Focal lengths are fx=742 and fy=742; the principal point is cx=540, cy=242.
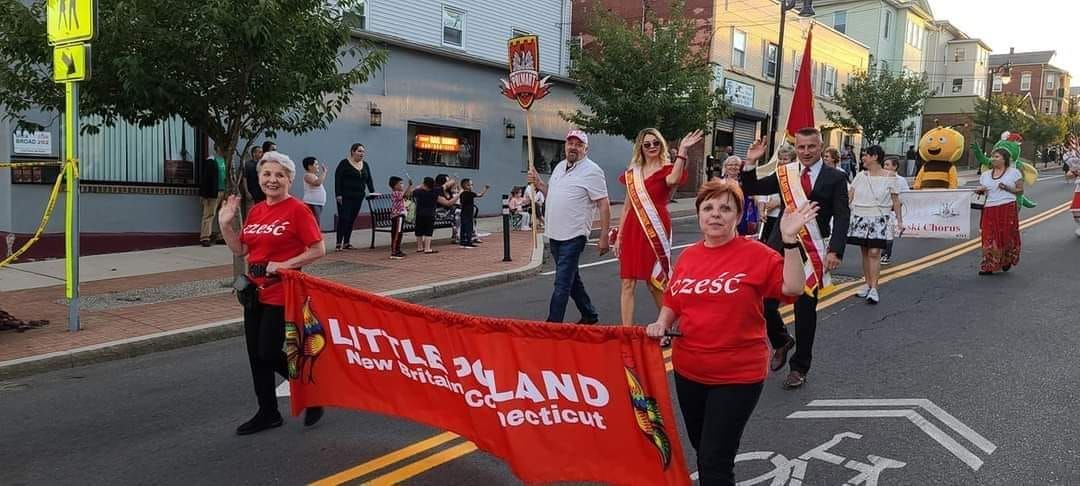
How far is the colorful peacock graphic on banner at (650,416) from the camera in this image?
304cm

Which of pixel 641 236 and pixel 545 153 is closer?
pixel 641 236

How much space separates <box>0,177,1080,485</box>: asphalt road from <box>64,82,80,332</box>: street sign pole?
1023 mm

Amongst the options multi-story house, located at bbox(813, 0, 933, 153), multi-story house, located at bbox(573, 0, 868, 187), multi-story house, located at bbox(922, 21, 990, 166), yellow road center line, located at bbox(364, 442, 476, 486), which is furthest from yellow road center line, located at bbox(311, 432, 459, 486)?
multi-story house, located at bbox(922, 21, 990, 166)

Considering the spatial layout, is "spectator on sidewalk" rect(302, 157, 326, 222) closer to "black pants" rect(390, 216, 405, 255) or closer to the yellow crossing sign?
"black pants" rect(390, 216, 405, 255)

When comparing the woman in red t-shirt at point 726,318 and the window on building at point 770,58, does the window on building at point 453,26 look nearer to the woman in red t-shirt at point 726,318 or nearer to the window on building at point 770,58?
the window on building at point 770,58

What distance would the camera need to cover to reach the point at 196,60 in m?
8.03

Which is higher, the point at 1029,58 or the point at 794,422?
the point at 1029,58

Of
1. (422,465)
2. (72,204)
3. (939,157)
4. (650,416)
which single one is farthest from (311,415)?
(939,157)

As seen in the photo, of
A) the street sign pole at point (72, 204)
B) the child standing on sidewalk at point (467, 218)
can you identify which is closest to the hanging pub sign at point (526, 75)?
the child standing on sidewalk at point (467, 218)

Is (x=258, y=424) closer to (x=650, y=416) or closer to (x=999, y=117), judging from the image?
(x=650, y=416)

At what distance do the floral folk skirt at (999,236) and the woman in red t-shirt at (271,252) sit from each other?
9.29 metres

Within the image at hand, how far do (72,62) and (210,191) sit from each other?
5.93 metres

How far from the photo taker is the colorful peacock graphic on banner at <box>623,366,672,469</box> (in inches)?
120

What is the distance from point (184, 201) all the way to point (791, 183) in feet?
36.0
